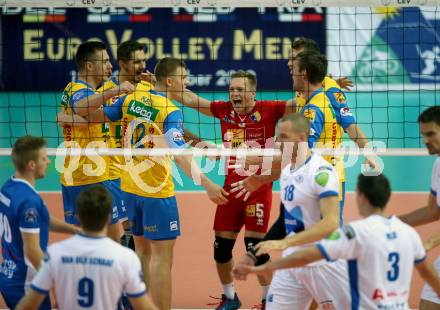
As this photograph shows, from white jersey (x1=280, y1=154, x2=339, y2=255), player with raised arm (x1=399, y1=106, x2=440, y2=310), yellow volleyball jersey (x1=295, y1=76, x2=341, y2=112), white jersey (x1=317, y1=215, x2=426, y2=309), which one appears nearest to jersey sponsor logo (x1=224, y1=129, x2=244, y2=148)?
yellow volleyball jersey (x1=295, y1=76, x2=341, y2=112)

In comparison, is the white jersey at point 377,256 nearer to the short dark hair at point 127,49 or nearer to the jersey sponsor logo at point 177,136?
the jersey sponsor logo at point 177,136

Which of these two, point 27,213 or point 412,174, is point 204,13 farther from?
point 27,213

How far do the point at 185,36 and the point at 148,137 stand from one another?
14.0 metres

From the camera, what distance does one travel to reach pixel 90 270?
6078 mm

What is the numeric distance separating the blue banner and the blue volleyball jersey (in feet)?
51.7

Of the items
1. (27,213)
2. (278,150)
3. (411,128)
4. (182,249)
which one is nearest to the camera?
(27,213)

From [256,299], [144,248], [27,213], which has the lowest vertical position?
[256,299]

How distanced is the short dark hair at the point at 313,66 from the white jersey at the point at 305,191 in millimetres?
1781

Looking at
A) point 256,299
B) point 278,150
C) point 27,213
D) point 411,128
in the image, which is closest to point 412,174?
point 411,128

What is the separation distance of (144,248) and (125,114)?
1.55 metres

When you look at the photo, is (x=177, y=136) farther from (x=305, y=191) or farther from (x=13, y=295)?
(x=13, y=295)

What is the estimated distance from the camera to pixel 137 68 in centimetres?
997

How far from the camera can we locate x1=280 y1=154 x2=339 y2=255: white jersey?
7.21 metres

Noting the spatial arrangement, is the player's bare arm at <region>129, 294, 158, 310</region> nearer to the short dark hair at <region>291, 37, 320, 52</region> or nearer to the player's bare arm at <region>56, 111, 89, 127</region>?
the player's bare arm at <region>56, 111, 89, 127</region>
